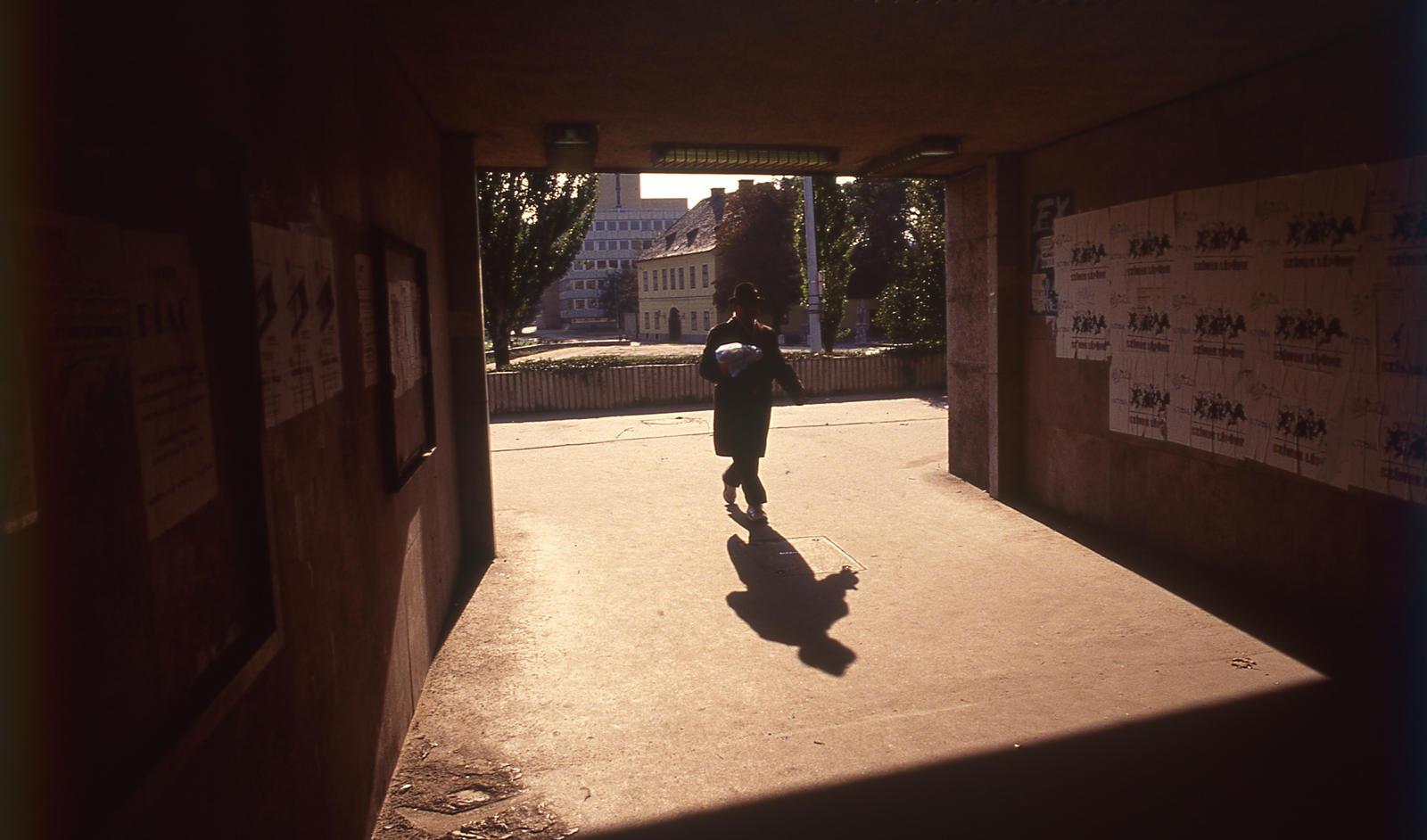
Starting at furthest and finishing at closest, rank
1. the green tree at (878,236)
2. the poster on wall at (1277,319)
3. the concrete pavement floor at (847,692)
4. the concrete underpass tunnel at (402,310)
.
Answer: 1. the green tree at (878,236)
2. the poster on wall at (1277,319)
3. the concrete pavement floor at (847,692)
4. the concrete underpass tunnel at (402,310)

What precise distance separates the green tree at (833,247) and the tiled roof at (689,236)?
2789 centimetres

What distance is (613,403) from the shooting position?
1828cm

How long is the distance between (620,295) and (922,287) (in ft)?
227

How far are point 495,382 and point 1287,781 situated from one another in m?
15.4

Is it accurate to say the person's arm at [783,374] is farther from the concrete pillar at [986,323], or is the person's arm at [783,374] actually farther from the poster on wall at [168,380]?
the poster on wall at [168,380]

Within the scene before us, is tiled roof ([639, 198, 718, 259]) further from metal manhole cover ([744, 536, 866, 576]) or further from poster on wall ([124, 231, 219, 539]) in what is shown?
poster on wall ([124, 231, 219, 539])

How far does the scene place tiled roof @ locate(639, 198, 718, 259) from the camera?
57575mm

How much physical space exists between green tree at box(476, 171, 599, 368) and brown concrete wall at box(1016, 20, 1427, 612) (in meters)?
14.4

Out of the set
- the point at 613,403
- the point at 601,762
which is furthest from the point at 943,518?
the point at 613,403

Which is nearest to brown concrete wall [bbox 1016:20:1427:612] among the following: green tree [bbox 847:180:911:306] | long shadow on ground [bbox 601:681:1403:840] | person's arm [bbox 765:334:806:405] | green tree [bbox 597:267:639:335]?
long shadow on ground [bbox 601:681:1403:840]

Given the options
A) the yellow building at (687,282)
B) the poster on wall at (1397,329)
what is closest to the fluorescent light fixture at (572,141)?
the poster on wall at (1397,329)

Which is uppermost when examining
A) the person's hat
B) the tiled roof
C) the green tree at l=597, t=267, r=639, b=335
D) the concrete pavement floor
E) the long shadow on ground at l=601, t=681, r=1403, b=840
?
the tiled roof

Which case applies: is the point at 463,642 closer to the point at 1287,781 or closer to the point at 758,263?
the point at 1287,781

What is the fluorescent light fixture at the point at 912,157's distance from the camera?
7.39 m
